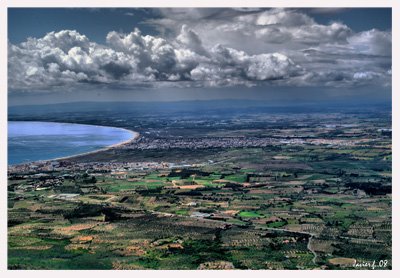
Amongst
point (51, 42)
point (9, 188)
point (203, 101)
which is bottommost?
point (9, 188)

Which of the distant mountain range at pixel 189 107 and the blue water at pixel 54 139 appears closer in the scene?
the blue water at pixel 54 139

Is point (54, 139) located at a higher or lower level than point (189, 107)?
lower

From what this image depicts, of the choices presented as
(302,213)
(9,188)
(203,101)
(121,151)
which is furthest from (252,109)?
(9,188)

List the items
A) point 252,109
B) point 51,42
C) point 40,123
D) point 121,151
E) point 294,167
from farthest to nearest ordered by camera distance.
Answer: point 252,109 < point 40,123 < point 121,151 < point 294,167 < point 51,42

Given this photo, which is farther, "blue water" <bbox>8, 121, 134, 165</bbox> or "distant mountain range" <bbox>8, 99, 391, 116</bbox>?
"distant mountain range" <bbox>8, 99, 391, 116</bbox>

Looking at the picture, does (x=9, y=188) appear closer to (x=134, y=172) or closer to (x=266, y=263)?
(x=134, y=172)

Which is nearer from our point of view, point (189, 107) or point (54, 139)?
point (189, 107)

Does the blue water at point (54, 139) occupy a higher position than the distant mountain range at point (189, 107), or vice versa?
the distant mountain range at point (189, 107)

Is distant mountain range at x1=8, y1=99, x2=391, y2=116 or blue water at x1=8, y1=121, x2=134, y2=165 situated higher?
distant mountain range at x1=8, y1=99, x2=391, y2=116
